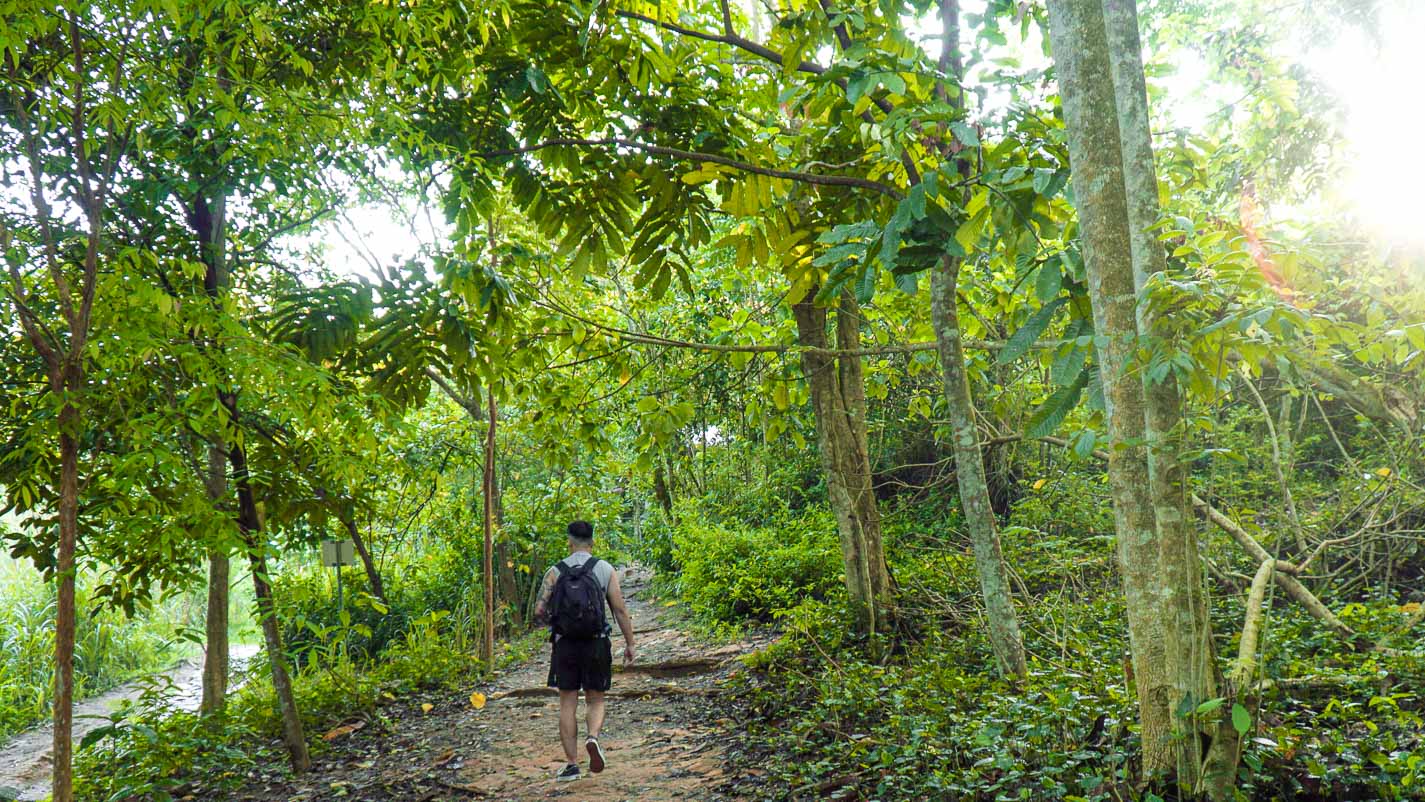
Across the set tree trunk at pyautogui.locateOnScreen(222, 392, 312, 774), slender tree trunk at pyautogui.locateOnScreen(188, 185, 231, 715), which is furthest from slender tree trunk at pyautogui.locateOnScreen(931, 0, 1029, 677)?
slender tree trunk at pyautogui.locateOnScreen(188, 185, 231, 715)

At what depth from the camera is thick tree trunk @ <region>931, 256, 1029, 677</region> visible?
4793mm

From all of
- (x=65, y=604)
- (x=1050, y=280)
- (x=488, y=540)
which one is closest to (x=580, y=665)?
(x=65, y=604)

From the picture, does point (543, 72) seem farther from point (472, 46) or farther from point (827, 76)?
point (827, 76)

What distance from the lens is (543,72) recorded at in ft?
13.7

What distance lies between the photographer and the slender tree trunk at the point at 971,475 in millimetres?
4785

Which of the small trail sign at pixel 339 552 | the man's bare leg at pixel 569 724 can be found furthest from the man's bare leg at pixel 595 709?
the small trail sign at pixel 339 552

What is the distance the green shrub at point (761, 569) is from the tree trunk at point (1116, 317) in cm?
572

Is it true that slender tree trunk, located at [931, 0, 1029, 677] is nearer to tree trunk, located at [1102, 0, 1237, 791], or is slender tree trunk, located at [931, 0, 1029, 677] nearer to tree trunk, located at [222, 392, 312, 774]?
tree trunk, located at [1102, 0, 1237, 791]

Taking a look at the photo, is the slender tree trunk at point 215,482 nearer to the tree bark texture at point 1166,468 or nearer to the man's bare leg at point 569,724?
the man's bare leg at point 569,724

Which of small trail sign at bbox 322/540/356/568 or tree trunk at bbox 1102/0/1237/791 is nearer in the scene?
tree trunk at bbox 1102/0/1237/791

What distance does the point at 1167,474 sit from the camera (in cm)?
267

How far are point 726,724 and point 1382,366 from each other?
224 inches

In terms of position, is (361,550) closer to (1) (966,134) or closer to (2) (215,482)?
(2) (215,482)

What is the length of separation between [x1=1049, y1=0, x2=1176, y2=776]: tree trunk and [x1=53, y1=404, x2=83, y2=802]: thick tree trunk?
3.81 metres
